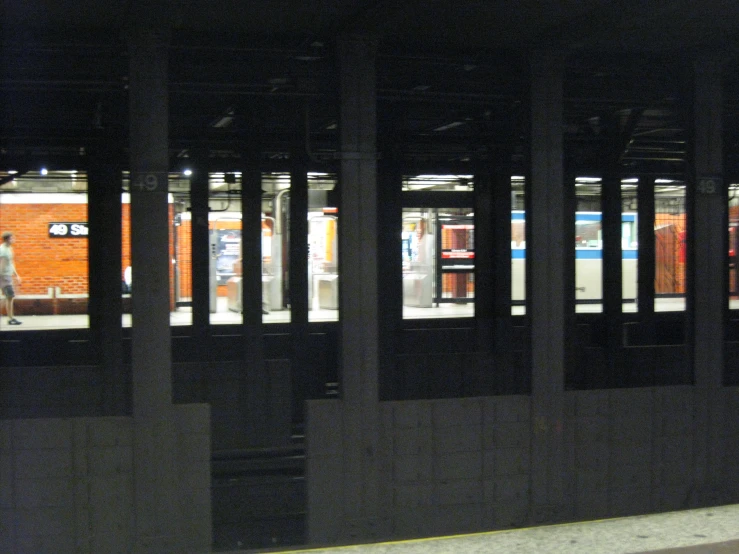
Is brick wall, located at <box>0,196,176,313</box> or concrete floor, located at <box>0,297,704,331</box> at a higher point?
brick wall, located at <box>0,196,176,313</box>

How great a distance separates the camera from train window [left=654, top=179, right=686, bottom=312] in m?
14.8

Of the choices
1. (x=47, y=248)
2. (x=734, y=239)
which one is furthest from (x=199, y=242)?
(x=734, y=239)

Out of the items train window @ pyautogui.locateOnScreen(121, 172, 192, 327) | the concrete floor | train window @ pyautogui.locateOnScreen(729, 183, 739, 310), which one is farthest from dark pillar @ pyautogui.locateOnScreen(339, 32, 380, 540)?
train window @ pyautogui.locateOnScreen(729, 183, 739, 310)

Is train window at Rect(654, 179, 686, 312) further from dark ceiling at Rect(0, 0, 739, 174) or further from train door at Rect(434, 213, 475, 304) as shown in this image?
dark ceiling at Rect(0, 0, 739, 174)

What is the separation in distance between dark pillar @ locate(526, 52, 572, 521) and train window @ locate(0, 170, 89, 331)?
790cm

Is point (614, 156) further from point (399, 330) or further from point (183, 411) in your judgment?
point (183, 411)

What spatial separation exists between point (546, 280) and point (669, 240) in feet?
29.9

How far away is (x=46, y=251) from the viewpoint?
1572 cm

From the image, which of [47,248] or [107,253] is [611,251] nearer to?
[107,253]

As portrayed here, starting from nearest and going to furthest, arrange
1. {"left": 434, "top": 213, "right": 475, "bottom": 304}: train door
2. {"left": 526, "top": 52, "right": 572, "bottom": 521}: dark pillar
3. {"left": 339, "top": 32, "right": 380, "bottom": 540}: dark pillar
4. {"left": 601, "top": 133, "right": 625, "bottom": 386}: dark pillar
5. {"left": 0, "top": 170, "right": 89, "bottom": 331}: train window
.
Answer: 1. {"left": 339, "top": 32, "right": 380, "bottom": 540}: dark pillar
2. {"left": 526, "top": 52, "right": 572, "bottom": 521}: dark pillar
3. {"left": 601, "top": 133, "right": 625, "bottom": 386}: dark pillar
4. {"left": 0, "top": 170, "right": 89, "bottom": 331}: train window
5. {"left": 434, "top": 213, "right": 475, "bottom": 304}: train door

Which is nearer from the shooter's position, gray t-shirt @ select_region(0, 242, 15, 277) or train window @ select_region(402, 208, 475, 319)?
A: train window @ select_region(402, 208, 475, 319)

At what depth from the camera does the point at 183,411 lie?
583cm

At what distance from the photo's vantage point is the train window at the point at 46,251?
1362 cm

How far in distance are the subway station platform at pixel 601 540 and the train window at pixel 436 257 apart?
6.87 m
